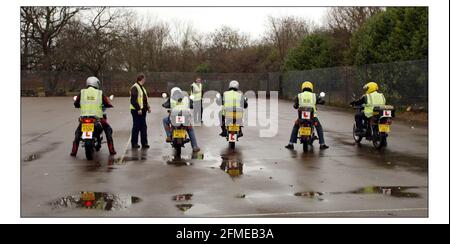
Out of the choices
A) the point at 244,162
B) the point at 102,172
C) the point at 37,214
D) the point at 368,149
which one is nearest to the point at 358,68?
the point at 368,149

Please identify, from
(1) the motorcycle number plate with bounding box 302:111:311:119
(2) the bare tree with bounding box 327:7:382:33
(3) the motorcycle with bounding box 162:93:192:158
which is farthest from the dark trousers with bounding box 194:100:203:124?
(2) the bare tree with bounding box 327:7:382:33

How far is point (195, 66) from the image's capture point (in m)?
59.3

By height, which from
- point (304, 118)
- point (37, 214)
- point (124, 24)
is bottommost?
point (37, 214)

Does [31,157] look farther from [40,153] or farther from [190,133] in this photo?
[190,133]

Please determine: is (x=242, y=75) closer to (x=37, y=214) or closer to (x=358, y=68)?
(x=358, y=68)

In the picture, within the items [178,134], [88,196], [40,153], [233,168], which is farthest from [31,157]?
[233,168]

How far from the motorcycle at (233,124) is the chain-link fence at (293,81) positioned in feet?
34.6

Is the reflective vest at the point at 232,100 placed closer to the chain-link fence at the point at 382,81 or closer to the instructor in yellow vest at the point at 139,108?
the instructor in yellow vest at the point at 139,108

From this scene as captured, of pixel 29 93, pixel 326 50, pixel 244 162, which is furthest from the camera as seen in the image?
pixel 29 93

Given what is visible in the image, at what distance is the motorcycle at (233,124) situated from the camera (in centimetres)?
1288

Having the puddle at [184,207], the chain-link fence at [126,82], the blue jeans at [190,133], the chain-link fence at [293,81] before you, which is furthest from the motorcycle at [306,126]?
the chain-link fence at [126,82]

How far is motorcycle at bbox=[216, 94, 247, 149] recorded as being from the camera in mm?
12883

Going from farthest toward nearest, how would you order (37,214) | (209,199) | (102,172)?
(102,172), (209,199), (37,214)

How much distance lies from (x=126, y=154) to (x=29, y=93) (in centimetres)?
4063
